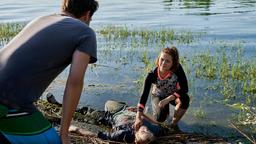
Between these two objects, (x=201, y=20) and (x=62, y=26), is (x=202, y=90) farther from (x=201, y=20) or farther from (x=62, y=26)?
(x=201, y=20)

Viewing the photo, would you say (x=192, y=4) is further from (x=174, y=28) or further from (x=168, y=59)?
(x=168, y=59)

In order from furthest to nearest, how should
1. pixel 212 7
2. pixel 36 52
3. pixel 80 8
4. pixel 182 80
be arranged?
pixel 212 7, pixel 182 80, pixel 80 8, pixel 36 52

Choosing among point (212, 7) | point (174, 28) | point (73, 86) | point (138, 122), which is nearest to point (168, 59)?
point (138, 122)

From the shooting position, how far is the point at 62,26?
315cm

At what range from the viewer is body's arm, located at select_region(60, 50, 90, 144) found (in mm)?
3154

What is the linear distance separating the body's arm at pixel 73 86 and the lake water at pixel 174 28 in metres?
4.45

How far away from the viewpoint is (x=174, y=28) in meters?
18.4

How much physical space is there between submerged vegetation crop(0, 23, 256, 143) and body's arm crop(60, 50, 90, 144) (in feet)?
9.92

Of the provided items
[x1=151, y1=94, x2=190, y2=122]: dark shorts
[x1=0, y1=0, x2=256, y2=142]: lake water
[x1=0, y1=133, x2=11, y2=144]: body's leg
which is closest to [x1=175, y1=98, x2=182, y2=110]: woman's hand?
[x1=151, y1=94, x2=190, y2=122]: dark shorts

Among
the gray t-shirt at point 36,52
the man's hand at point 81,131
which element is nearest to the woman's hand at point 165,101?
the man's hand at point 81,131

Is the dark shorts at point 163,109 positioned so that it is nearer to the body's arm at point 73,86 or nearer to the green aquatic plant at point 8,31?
the body's arm at point 73,86

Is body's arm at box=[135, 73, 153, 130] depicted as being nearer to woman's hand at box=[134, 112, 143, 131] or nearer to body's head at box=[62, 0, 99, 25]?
woman's hand at box=[134, 112, 143, 131]

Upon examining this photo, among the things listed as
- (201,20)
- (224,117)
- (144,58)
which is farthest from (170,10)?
(224,117)

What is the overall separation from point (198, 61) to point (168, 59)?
5175 millimetres
